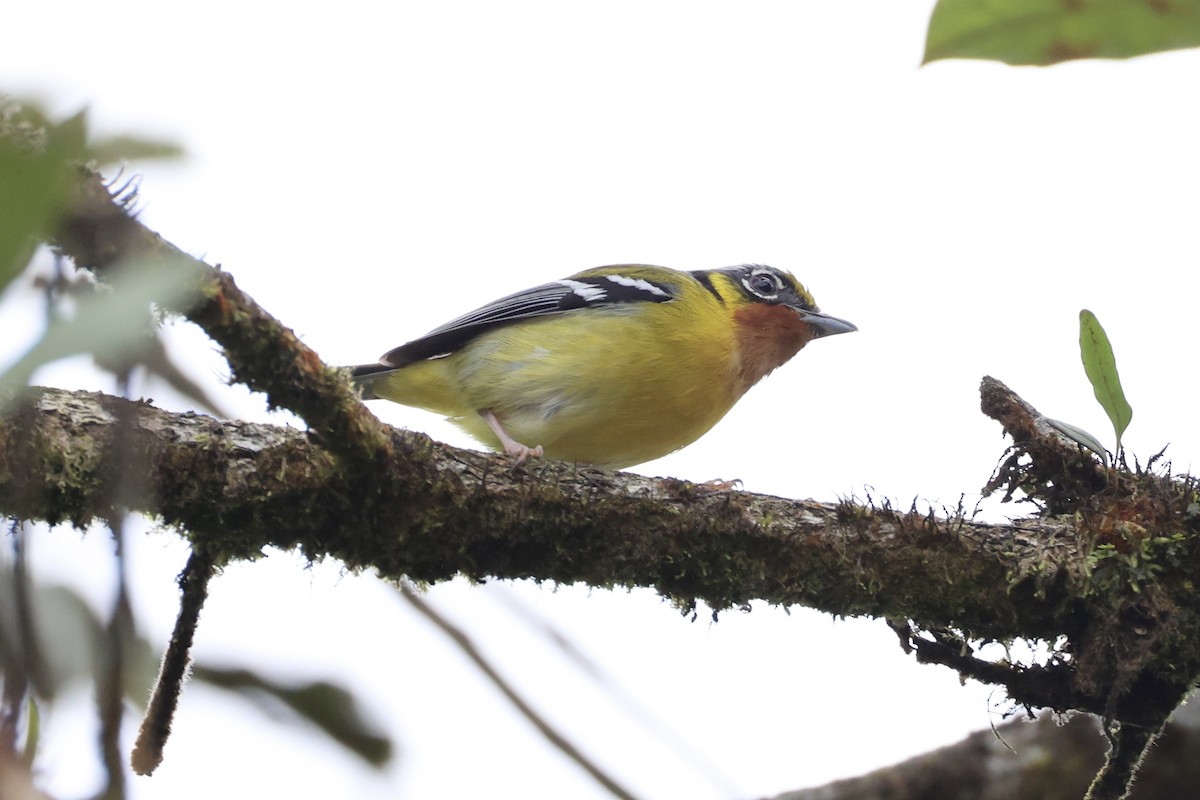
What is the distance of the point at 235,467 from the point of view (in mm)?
3312

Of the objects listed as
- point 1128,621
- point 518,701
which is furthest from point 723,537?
point 1128,621

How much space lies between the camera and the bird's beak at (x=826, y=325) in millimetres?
6766

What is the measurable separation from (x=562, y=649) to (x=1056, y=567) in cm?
161

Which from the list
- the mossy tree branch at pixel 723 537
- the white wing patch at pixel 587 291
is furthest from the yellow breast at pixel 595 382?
the mossy tree branch at pixel 723 537

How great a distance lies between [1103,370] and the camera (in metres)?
3.66

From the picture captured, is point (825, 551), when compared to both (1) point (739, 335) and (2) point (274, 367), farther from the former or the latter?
(1) point (739, 335)

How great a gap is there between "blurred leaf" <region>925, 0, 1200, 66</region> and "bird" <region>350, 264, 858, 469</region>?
2886 mm

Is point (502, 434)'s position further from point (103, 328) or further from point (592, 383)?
point (103, 328)

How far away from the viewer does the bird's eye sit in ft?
23.1

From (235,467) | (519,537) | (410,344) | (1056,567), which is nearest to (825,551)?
(1056,567)

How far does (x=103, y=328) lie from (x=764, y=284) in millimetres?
6198

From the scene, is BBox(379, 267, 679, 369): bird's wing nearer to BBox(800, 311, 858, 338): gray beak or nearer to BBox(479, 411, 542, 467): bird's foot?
Answer: BBox(479, 411, 542, 467): bird's foot

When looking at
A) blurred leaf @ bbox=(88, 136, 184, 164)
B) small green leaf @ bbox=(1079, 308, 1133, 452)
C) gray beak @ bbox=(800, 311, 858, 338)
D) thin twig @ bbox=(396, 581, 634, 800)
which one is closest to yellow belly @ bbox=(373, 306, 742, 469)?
gray beak @ bbox=(800, 311, 858, 338)

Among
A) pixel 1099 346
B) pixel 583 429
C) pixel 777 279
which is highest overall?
pixel 777 279
